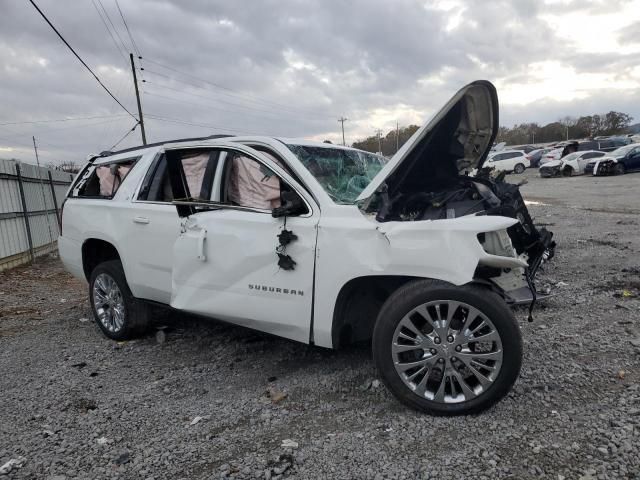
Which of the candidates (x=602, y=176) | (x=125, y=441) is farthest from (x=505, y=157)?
(x=125, y=441)

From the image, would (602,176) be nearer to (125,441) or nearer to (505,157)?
(505,157)

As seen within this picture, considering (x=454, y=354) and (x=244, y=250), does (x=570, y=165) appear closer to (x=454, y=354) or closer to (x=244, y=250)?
(x=454, y=354)

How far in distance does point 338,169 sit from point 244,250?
108 centimetres

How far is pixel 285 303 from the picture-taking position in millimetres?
3217

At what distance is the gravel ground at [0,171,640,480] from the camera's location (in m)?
2.49

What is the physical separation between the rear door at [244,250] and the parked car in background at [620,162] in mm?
26946

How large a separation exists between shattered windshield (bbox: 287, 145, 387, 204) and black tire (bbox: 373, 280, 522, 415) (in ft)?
2.78

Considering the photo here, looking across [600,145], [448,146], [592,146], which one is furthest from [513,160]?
[448,146]

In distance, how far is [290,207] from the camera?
3104 mm

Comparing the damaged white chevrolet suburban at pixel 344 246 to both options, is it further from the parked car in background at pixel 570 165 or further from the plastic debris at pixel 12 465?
the parked car in background at pixel 570 165

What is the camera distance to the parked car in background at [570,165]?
1085 inches

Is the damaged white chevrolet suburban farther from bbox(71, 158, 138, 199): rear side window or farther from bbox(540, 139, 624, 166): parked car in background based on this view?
bbox(540, 139, 624, 166): parked car in background

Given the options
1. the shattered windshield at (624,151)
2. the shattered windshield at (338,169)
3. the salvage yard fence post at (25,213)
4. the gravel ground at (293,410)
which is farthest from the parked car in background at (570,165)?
the shattered windshield at (338,169)

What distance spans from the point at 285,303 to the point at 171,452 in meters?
1.14
